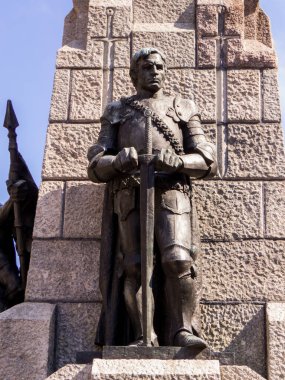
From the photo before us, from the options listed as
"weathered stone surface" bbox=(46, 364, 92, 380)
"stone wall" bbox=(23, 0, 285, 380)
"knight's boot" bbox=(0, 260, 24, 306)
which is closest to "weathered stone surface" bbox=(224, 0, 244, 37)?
"stone wall" bbox=(23, 0, 285, 380)

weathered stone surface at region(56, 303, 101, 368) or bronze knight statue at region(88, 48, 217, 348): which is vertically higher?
bronze knight statue at region(88, 48, 217, 348)

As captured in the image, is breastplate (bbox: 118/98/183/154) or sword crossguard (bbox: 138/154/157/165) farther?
breastplate (bbox: 118/98/183/154)

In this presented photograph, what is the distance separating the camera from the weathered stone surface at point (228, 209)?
8188 mm

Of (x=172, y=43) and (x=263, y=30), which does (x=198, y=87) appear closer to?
(x=172, y=43)

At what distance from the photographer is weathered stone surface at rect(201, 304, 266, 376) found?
7637 mm

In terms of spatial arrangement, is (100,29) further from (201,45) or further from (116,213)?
(116,213)

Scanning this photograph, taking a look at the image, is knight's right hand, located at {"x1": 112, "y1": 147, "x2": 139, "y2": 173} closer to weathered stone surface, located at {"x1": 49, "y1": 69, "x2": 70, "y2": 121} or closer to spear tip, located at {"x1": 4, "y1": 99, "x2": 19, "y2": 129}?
weathered stone surface, located at {"x1": 49, "y1": 69, "x2": 70, "y2": 121}

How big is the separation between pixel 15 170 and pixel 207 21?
2.43 metres

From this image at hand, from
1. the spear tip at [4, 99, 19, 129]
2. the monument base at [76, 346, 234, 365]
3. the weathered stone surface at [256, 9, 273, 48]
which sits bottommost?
the monument base at [76, 346, 234, 365]

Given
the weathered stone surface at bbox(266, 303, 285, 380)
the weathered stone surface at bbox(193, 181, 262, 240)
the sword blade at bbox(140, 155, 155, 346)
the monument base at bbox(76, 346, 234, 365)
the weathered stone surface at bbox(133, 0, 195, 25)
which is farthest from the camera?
the weathered stone surface at bbox(133, 0, 195, 25)

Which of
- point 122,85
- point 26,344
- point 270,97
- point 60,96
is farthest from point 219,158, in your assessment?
point 26,344

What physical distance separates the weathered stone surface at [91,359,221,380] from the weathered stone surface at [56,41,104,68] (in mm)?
3416

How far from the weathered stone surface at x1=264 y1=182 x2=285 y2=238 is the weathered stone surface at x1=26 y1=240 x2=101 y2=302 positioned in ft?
5.08

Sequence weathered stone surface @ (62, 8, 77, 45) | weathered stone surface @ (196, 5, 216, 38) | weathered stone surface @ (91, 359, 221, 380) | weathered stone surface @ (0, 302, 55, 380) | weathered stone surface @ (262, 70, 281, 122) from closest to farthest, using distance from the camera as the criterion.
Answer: weathered stone surface @ (91, 359, 221, 380)
weathered stone surface @ (0, 302, 55, 380)
weathered stone surface @ (262, 70, 281, 122)
weathered stone surface @ (196, 5, 216, 38)
weathered stone surface @ (62, 8, 77, 45)
